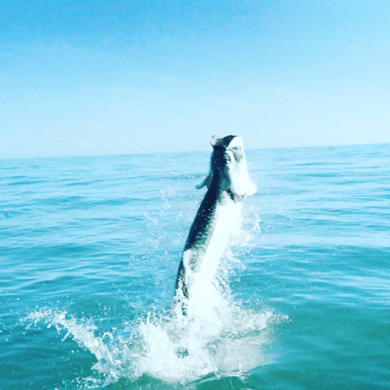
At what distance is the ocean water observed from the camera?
565 centimetres

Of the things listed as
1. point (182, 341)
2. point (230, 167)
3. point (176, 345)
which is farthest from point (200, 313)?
point (230, 167)

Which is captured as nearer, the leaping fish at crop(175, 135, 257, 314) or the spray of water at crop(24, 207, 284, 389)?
the leaping fish at crop(175, 135, 257, 314)

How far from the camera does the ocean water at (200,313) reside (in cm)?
565

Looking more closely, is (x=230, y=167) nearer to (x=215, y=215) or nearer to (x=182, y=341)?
(x=215, y=215)

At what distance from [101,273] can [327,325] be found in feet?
18.2

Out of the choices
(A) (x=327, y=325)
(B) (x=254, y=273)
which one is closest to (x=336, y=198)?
(B) (x=254, y=273)

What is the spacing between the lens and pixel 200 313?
244 inches

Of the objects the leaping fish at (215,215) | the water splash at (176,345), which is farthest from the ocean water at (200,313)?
the leaping fish at (215,215)

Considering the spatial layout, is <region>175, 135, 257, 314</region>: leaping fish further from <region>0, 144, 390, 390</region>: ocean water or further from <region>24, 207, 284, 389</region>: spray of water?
<region>0, 144, 390, 390</region>: ocean water

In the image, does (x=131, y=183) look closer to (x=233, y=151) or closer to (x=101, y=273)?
(x=101, y=273)

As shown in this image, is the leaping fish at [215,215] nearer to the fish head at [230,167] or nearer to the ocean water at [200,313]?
the fish head at [230,167]

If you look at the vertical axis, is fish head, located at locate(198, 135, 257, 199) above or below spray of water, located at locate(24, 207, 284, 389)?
above

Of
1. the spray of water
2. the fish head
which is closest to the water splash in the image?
the spray of water

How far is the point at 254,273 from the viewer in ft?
31.0
